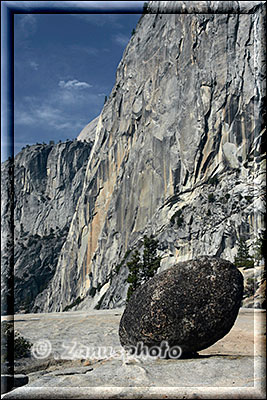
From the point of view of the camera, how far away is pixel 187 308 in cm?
752

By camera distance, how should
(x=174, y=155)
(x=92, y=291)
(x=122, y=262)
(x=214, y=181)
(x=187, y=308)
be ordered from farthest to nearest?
(x=92, y=291) < (x=122, y=262) < (x=174, y=155) < (x=214, y=181) < (x=187, y=308)

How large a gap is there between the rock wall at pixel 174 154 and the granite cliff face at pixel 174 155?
4.3 inches

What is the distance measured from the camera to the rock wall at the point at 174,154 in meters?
34.7

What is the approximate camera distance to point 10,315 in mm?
6090

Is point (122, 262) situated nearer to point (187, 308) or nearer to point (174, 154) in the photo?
point (174, 154)

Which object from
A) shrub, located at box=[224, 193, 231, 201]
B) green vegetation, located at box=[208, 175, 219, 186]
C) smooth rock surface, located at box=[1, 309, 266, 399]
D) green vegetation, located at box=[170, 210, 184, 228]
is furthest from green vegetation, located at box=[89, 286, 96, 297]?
smooth rock surface, located at box=[1, 309, 266, 399]

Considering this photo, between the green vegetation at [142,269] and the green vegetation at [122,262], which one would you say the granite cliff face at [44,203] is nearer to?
the green vegetation at [122,262]

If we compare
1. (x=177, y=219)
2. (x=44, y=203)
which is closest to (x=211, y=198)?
(x=177, y=219)

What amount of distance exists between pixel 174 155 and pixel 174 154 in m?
0.10

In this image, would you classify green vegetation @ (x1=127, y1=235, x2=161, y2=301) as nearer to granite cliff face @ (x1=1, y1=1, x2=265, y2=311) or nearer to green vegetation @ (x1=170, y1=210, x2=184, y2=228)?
granite cliff face @ (x1=1, y1=1, x2=265, y2=311)

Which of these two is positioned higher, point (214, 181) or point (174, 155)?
point (174, 155)

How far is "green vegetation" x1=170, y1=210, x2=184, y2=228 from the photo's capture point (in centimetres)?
3892

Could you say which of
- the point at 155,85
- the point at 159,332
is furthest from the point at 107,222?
the point at 159,332

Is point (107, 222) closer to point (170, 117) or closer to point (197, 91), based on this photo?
point (170, 117)
